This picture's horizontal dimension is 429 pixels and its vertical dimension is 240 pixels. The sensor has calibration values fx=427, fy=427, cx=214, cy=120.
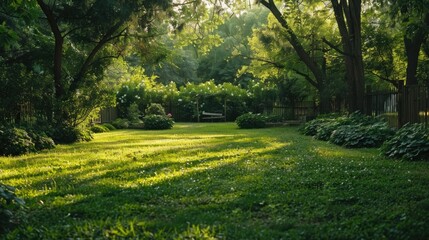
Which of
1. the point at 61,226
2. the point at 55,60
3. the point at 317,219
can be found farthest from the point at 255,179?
the point at 55,60

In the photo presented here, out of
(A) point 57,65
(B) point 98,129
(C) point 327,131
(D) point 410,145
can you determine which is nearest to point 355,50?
(C) point 327,131

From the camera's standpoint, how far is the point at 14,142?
1030 cm

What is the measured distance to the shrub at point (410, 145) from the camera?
787cm

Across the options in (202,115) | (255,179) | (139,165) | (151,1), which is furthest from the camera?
(202,115)

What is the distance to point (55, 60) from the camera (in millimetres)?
14641

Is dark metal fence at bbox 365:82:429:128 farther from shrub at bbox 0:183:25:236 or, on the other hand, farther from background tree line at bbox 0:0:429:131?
shrub at bbox 0:183:25:236

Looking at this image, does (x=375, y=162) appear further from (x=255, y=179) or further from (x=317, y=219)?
(x=317, y=219)

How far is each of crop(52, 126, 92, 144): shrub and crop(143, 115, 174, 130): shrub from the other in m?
8.24

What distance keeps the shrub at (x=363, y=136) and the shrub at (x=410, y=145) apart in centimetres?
206

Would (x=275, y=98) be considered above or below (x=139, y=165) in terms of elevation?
above

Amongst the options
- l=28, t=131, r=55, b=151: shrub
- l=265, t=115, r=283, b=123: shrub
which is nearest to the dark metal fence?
l=28, t=131, r=55, b=151: shrub

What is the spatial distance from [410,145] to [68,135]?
400 inches

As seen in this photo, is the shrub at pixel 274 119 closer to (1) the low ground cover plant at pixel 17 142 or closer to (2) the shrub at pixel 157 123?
(2) the shrub at pixel 157 123

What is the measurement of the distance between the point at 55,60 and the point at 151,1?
391 cm
